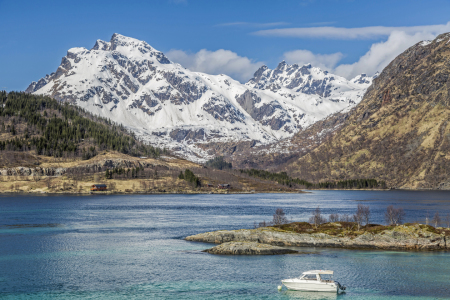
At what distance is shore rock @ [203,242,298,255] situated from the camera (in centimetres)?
10362

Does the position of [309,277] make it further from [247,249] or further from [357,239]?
[357,239]

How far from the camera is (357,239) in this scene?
112 metres

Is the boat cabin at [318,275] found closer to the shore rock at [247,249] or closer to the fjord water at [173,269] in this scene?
the fjord water at [173,269]

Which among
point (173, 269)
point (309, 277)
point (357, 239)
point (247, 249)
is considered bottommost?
point (173, 269)

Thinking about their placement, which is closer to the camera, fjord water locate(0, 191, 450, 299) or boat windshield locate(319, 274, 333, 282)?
fjord water locate(0, 191, 450, 299)

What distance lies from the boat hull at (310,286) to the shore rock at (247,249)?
2889 cm

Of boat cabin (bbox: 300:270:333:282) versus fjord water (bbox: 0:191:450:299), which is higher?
boat cabin (bbox: 300:270:333:282)

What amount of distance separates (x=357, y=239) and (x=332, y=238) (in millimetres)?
6141

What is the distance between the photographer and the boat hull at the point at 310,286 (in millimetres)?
73312

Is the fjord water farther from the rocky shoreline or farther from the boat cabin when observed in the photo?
the rocky shoreline

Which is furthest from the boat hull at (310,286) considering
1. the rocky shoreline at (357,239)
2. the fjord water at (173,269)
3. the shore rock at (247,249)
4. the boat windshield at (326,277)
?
the rocky shoreline at (357,239)

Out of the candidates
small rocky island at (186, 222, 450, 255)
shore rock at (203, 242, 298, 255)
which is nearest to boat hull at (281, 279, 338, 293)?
shore rock at (203, 242, 298, 255)

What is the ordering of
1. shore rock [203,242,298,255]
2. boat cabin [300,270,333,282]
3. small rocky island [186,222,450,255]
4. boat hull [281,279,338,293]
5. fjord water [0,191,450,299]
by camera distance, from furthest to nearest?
small rocky island [186,222,450,255], shore rock [203,242,298,255], boat cabin [300,270,333,282], fjord water [0,191,450,299], boat hull [281,279,338,293]

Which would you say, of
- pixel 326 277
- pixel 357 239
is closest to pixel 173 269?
pixel 326 277
